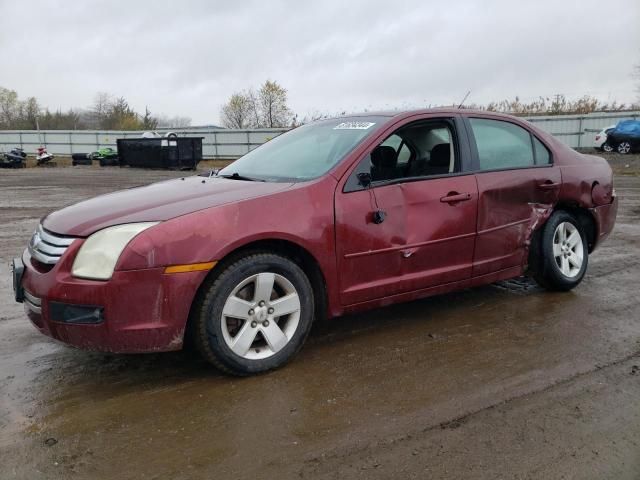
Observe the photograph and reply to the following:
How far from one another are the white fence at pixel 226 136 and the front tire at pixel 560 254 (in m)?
13.4

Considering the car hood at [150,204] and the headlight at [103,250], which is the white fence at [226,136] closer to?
the car hood at [150,204]

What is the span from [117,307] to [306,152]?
1825mm

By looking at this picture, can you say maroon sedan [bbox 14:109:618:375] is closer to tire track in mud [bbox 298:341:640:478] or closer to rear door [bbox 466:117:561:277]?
rear door [bbox 466:117:561:277]

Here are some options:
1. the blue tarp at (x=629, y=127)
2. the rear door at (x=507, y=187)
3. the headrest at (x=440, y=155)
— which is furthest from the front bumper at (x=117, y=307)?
the blue tarp at (x=629, y=127)

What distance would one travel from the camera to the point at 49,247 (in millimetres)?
3203

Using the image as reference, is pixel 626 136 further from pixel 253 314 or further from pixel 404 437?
pixel 404 437

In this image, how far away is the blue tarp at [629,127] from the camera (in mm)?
23391

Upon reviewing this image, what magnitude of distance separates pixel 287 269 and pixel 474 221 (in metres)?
1.60

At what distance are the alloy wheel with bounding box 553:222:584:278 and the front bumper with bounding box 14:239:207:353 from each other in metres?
3.20

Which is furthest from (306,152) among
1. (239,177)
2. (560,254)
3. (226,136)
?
(226,136)

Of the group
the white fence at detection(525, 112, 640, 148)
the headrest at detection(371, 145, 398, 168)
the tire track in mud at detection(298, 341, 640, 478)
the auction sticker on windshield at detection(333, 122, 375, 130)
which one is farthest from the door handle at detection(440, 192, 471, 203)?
the white fence at detection(525, 112, 640, 148)

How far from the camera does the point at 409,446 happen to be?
2.60 metres

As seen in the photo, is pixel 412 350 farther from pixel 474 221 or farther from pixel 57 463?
pixel 57 463

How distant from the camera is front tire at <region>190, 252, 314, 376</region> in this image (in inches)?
126
